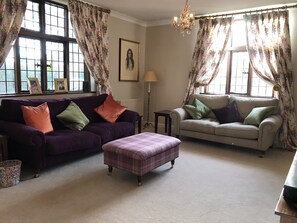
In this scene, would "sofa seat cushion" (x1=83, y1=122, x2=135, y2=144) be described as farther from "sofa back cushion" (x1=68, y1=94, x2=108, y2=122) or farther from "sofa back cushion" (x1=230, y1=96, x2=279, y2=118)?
"sofa back cushion" (x1=230, y1=96, x2=279, y2=118)

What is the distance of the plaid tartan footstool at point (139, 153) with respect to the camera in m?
2.98

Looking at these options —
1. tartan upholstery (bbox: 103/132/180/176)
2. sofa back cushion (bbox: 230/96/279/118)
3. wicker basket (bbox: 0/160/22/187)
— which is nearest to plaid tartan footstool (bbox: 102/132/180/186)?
tartan upholstery (bbox: 103/132/180/176)

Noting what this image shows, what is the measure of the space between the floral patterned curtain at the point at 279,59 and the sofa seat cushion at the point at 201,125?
1.30 m

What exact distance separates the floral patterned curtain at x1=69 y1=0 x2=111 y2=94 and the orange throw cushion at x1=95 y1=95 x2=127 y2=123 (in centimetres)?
61

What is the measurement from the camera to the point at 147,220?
2.26m

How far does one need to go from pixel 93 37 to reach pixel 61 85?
1161 millimetres

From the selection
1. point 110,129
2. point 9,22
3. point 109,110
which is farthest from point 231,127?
point 9,22

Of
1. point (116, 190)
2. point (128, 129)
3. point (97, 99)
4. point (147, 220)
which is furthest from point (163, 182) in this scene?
point (97, 99)

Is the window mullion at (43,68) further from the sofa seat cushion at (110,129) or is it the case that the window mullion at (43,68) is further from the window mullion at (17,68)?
the sofa seat cushion at (110,129)

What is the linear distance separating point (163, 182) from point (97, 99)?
92.5 inches

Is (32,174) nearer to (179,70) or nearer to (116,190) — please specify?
(116,190)

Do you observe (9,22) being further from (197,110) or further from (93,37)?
(197,110)

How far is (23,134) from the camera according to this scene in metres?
3.09

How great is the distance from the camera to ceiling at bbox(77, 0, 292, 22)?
15.1 ft
